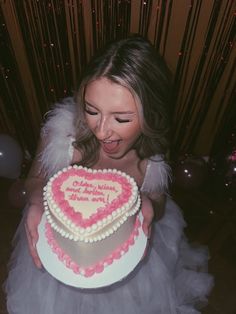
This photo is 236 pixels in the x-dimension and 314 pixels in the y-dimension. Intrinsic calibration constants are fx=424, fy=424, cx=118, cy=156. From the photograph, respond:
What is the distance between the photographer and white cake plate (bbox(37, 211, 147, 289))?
1.68 m

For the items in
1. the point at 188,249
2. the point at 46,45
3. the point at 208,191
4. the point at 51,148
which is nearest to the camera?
the point at 51,148

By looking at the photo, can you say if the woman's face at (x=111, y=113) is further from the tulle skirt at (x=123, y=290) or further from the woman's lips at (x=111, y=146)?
the tulle skirt at (x=123, y=290)

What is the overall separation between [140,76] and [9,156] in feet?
4.43

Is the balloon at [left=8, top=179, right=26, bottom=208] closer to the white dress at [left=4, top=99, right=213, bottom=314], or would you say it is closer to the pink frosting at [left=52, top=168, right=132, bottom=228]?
the white dress at [left=4, top=99, right=213, bottom=314]

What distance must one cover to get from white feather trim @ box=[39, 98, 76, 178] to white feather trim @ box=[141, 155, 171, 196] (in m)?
0.37

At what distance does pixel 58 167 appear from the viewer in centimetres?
198

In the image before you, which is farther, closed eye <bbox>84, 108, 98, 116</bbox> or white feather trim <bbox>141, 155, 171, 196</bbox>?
white feather trim <bbox>141, 155, 171, 196</bbox>

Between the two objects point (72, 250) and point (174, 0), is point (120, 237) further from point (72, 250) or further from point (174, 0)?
point (174, 0)

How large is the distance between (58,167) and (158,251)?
2.20 feet

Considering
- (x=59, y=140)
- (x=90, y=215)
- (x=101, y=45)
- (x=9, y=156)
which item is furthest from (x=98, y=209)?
(x=9, y=156)

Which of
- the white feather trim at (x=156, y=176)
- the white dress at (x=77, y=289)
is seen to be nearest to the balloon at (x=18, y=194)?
the white dress at (x=77, y=289)

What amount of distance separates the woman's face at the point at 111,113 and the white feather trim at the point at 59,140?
0.82 ft

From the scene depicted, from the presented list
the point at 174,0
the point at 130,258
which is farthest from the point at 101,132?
the point at 174,0

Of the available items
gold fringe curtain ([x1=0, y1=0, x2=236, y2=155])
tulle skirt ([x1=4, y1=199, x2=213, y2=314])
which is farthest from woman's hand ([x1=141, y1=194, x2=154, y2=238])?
gold fringe curtain ([x1=0, y1=0, x2=236, y2=155])
